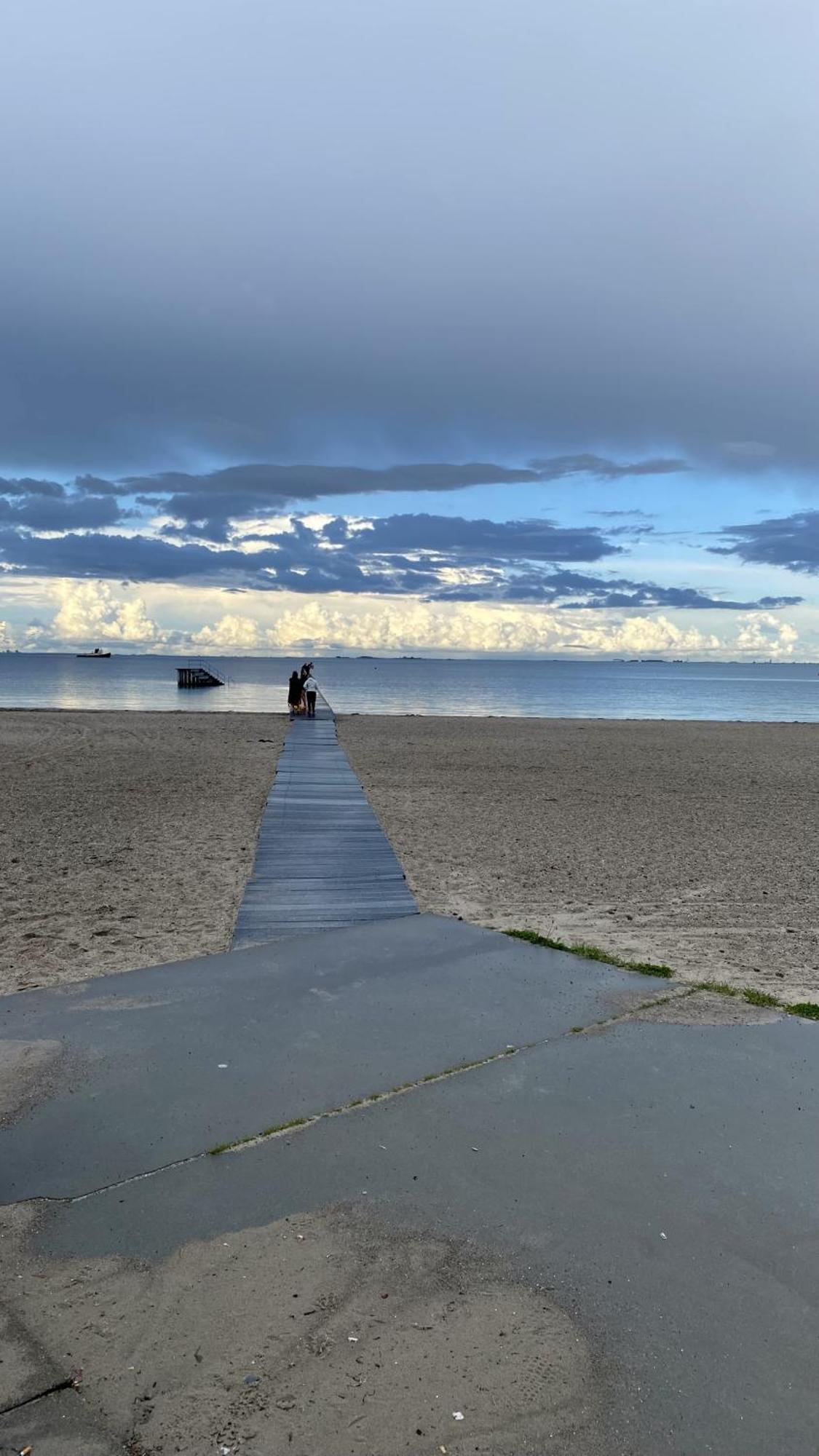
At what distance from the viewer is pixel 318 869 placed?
333 inches

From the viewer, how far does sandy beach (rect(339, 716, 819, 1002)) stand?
697 centimetres

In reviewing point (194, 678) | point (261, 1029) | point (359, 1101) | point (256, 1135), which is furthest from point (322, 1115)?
point (194, 678)

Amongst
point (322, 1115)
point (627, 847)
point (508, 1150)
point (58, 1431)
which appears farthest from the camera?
point (627, 847)

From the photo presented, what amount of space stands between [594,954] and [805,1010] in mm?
1360

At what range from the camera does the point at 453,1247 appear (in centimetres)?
293

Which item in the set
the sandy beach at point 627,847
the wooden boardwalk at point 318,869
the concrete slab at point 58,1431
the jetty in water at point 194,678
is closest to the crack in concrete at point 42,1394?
the concrete slab at point 58,1431

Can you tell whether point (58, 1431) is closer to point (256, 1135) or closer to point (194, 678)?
point (256, 1135)

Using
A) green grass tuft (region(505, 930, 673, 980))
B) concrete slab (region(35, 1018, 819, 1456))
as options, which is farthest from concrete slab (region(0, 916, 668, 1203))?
concrete slab (region(35, 1018, 819, 1456))

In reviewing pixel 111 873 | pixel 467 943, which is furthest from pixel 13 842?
pixel 467 943

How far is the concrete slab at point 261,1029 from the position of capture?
3564 mm

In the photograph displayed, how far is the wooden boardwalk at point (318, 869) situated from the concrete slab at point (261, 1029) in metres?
0.54

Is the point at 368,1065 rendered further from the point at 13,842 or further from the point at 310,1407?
the point at 13,842

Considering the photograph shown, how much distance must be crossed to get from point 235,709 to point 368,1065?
4114 centimetres

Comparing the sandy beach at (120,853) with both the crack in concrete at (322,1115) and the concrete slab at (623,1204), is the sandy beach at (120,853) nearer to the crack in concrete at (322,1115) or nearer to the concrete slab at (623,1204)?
the crack in concrete at (322,1115)
